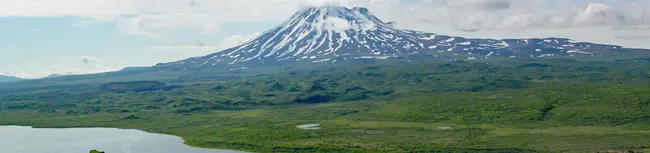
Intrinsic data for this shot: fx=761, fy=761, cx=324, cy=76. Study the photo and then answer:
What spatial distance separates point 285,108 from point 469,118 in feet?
161

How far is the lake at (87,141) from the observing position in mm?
97188

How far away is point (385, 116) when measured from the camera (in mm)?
134500

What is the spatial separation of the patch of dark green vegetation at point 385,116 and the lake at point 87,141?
5118mm

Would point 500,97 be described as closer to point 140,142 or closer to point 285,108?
point 285,108

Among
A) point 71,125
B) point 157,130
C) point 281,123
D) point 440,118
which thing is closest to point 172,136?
point 157,130

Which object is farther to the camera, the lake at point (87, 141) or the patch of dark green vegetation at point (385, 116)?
the lake at point (87, 141)

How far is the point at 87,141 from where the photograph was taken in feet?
353

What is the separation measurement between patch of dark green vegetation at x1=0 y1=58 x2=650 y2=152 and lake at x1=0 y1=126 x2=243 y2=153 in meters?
5.12

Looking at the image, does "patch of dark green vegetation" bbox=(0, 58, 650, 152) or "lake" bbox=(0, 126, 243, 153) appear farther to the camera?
A: "lake" bbox=(0, 126, 243, 153)

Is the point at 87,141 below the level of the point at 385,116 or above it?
above

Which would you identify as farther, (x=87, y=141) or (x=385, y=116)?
(x=385, y=116)

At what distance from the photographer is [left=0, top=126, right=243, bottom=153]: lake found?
9719cm

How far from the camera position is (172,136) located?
117 m

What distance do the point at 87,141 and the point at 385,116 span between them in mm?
51813
